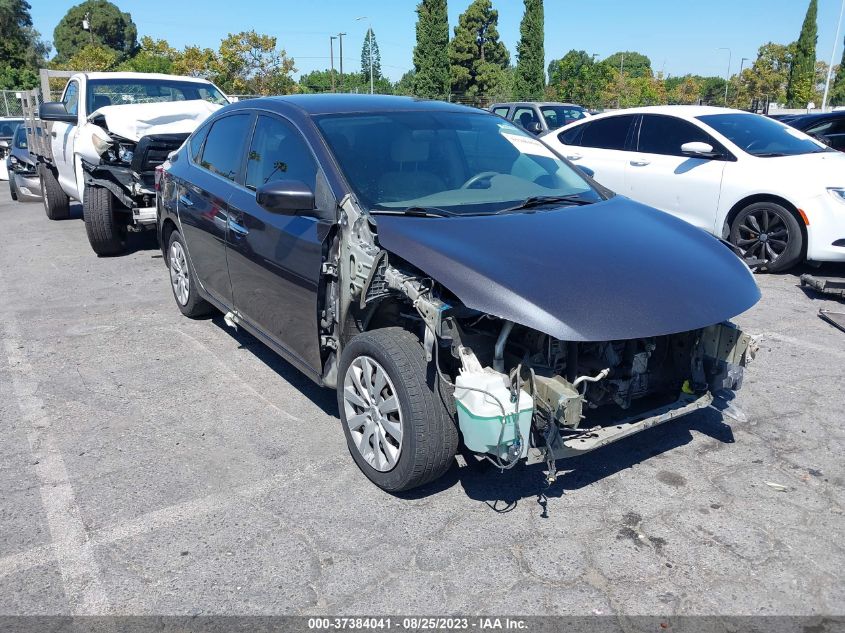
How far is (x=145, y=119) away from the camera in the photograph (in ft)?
26.3

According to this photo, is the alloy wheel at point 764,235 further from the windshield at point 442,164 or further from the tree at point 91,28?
the tree at point 91,28

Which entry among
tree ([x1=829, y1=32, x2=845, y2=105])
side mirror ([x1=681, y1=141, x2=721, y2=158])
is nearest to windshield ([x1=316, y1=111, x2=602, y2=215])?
side mirror ([x1=681, y1=141, x2=721, y2=158])

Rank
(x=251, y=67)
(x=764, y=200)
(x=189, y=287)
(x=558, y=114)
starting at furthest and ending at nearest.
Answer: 1. (x=251, y=67)
2. (x=558, y=114)
3. (x=764, y=200)
4. (x=189, y=287)

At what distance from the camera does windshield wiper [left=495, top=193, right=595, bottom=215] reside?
3.68 m

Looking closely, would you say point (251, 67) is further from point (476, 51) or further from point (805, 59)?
point (805, 59)

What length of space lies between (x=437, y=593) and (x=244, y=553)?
0.85 metres

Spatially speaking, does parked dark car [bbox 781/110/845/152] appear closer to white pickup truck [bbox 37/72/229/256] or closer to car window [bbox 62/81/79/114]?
white pickup truck [bbox 37/72/229/256]

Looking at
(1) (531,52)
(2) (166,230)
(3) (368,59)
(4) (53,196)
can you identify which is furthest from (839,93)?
(2) (166,230)

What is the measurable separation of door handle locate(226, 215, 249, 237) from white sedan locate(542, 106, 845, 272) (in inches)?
205

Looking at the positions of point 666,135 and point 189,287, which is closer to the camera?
point 189,287

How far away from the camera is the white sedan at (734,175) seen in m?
6.80

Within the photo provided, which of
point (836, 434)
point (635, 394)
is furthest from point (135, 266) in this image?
point (836, 434)

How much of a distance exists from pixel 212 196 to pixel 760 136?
6111 mm

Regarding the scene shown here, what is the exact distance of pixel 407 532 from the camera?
304 cm
